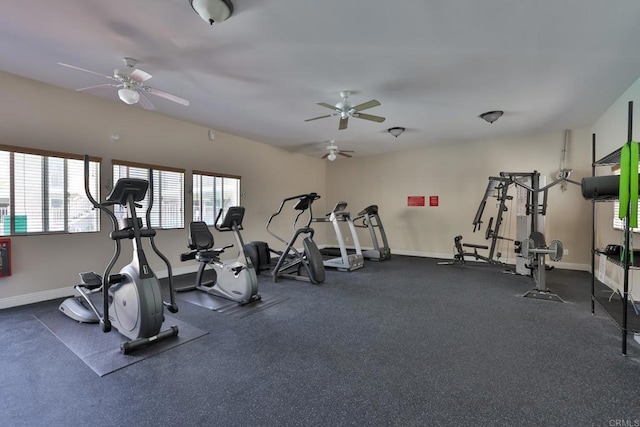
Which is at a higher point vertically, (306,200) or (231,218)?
(306,200)

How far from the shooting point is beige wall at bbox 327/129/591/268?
5.61 metres

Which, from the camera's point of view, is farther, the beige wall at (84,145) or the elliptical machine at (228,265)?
the elliptical machine at (228,265)

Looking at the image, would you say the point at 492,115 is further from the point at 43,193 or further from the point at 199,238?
the point at 43,193

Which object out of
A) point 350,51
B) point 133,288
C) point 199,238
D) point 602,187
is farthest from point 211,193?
point 602,187

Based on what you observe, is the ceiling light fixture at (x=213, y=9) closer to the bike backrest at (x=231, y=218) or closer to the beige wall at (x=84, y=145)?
the bike backrest at (x=231, y=218)

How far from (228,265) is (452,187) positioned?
5554 mm

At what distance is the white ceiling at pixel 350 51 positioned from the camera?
227cm

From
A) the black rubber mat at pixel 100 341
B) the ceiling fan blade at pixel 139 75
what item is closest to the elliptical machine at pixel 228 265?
the black rubber mat at pixel 100 341

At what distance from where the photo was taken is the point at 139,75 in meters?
2.88

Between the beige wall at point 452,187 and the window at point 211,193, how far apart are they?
3533 millimetres

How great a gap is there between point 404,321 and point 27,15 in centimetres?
441

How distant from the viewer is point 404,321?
10.2 ft

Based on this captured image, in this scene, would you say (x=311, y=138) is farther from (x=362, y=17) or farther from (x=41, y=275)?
(x=41, y=275)

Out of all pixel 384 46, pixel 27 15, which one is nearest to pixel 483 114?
pixel 384 46
